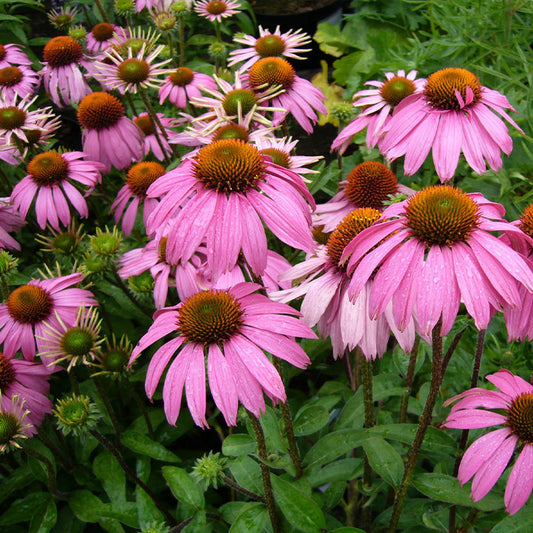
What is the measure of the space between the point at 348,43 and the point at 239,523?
3136 millimetres

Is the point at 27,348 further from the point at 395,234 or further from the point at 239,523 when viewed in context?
the point at 395,234

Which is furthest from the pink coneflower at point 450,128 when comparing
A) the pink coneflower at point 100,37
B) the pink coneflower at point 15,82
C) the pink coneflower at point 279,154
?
the pink coneflower at point 100,37

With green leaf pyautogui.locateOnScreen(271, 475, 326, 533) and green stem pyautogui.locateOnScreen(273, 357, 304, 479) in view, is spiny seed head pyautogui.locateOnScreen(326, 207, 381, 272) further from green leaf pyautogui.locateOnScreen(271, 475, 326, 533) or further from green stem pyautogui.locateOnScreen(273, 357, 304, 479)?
green leaf pyautogui.locateOnScreen(271, 475, 326, 533)

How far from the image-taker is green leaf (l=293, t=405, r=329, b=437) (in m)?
1.09

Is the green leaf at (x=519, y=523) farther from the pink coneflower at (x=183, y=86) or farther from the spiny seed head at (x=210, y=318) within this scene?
the pink coneflower at (x=183, y=86)

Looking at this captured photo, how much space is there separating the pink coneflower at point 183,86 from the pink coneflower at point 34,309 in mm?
858

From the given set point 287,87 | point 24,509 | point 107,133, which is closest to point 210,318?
point 24,509

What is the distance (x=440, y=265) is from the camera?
0.73 metres

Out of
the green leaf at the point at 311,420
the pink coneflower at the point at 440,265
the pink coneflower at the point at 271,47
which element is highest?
the pink coneflower at the point at 271,47

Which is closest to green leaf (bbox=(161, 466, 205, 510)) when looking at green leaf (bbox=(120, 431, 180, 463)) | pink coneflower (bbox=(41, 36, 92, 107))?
green leaf (bbox=(120, 431, 180, 463))

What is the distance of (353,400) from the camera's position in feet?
4.13

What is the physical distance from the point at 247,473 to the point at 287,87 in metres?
1.12

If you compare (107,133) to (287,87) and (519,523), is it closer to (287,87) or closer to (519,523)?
(287,87)

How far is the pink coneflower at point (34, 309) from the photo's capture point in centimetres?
132
